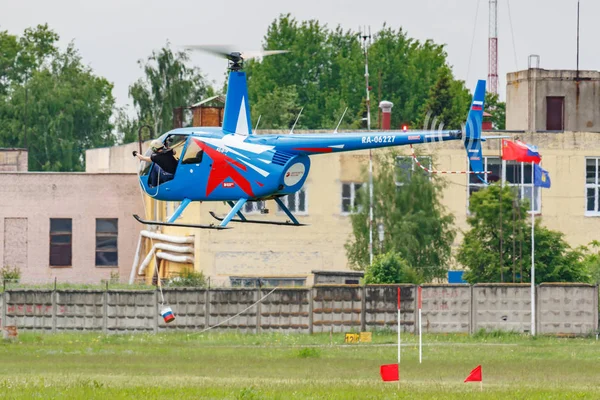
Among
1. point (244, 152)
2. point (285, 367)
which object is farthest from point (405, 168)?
point (244, 152)

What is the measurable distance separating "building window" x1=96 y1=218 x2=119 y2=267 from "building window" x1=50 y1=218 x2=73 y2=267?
4.42 ft

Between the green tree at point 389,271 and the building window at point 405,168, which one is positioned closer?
the green tree at point 389,271

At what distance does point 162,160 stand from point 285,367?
1203 cm

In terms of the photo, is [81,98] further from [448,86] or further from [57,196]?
[57,196]

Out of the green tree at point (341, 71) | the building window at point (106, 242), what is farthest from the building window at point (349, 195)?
the green tree at point (341, 71)

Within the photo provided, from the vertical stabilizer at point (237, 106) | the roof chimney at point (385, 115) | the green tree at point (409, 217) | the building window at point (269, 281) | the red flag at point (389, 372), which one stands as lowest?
the red flag at point (389, 372)

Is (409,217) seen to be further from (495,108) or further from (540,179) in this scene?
(495,108)

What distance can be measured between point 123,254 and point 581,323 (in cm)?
2646

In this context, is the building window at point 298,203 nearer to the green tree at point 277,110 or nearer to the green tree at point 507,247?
the green tree at point 507,247

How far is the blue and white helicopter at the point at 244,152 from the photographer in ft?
114

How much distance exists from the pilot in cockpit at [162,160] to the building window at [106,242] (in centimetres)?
4057

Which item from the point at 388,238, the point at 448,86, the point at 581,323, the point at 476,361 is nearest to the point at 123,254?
the point at 388,238

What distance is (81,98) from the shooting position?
12900cm

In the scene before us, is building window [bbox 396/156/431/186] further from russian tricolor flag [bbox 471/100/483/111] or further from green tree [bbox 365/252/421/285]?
russian tricolor flag [bbox 471/100/483/111]
